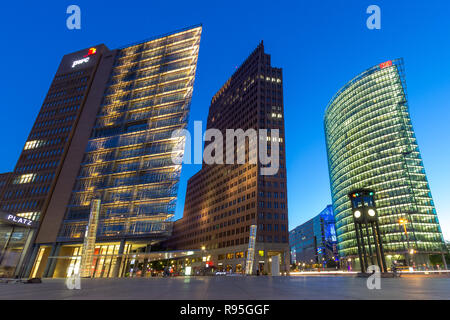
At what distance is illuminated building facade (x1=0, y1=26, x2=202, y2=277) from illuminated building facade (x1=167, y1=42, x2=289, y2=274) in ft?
94.1

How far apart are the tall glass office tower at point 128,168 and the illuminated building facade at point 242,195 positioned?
27839 millimetres

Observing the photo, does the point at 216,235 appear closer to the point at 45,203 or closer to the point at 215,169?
the point at 215,169

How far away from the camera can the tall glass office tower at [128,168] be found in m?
57.5

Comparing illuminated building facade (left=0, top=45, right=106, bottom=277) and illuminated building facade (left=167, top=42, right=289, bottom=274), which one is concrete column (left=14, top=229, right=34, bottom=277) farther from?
illuminated building facade (left=167, top=42, right=289, bottom=274)

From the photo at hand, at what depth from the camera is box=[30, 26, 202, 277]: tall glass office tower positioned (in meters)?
57.5

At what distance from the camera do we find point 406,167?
10581cm

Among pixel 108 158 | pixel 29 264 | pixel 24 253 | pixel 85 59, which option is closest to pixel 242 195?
pixel 108 158

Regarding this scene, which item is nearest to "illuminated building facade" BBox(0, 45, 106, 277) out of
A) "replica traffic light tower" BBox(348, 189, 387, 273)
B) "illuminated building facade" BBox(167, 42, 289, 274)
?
"illuminated building facade" BBox(167, 42, 289, 274)

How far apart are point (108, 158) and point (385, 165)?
10984 centimetres

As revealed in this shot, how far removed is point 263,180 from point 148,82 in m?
50.3

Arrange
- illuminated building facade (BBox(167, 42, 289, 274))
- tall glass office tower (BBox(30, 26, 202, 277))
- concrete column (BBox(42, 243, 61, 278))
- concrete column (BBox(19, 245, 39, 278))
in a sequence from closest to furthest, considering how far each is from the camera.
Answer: concrete column (BBox(19, 245, 39, 278)), concrete column (BBox(42, 243, 61, 278)), tall glass office tower (BBox(30, 26, 202, 277)), illuminated building facade (BBox(167, 42, 289, 274))

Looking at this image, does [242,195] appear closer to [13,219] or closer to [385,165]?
[385,165]

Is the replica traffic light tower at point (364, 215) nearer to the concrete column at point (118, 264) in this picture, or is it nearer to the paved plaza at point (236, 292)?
the paved plaza at point (236, 292)
